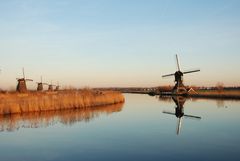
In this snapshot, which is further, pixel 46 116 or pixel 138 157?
pixel 46 116

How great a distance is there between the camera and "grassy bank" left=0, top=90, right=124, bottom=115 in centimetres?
2622

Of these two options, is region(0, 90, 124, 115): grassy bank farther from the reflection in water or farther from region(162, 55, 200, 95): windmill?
region(162, 55, 200, 95): windmill

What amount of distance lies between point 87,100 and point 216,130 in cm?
1725

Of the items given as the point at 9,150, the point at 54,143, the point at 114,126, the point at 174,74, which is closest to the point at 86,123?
the point at 114,126

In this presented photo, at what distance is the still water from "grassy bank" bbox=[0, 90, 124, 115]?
6.60 ft

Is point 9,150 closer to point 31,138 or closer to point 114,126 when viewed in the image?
point 31,138

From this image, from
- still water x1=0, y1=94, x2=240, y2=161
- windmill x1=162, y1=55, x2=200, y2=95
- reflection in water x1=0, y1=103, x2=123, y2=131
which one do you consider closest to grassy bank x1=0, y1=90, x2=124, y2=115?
reflection in water x1=0, y1=103, x2=123, y2=131

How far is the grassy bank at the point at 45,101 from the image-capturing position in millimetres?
26219

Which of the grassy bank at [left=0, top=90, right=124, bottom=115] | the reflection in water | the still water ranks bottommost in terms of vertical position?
the still water

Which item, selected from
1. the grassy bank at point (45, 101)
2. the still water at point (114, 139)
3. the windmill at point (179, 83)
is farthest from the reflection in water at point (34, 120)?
the windmill at point (179, 83)

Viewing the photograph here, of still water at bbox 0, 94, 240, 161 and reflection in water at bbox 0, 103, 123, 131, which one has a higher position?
reflection in water at bbox 0, 103, 123, 131

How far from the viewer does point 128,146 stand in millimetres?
14906

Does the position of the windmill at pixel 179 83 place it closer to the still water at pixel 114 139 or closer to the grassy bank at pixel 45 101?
the grassy bank at pixel 45 101

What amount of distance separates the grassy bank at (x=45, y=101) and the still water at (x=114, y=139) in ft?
6.60
